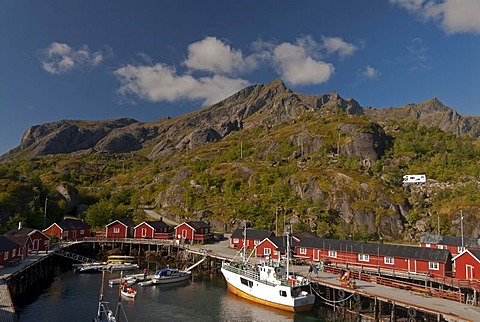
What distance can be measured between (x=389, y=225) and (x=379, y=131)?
54.2 meters

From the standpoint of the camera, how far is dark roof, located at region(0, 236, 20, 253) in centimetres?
4569

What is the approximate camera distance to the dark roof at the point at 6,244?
4569 cm

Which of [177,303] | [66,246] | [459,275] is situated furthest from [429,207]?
[66,246]

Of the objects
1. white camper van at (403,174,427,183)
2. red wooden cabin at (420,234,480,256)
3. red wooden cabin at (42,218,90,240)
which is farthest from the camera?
white camper van at (403,174,427,183)

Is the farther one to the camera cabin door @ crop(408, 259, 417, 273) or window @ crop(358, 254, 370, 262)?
window @ crop(358, 254, 370, 262)

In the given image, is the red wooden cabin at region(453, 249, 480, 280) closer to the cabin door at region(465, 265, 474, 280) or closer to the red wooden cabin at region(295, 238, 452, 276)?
the cabin door at region(465, 265, 474, 280)

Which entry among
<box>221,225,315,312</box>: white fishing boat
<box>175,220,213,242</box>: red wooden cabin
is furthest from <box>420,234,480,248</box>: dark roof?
<box>175,220,213,242</box>: red wooden cabin

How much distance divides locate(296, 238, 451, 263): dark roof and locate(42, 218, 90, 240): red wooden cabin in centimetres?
4928

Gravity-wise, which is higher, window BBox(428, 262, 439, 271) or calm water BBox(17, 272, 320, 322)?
window BBox(428, 262, 439, 271)

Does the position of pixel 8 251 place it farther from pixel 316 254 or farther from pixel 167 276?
pixel 316 254

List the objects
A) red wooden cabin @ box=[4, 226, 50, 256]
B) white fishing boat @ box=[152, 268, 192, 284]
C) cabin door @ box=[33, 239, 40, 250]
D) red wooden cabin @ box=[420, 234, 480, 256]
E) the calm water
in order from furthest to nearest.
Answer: cabin door @ box=[33, 239, 40, 250] → red wooden cabin @ box=[420, 234, 480, 256] → red wooden cabin @ box=[4, 226, 50, 256] → white fishing boat @ box=[152, 268, 192, 284] → the calm water

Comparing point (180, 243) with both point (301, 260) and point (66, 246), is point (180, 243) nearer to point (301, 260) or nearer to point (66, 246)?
point (66, 246)

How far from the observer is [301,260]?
5578cm

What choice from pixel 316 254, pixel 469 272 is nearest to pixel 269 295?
pixel 316 254
